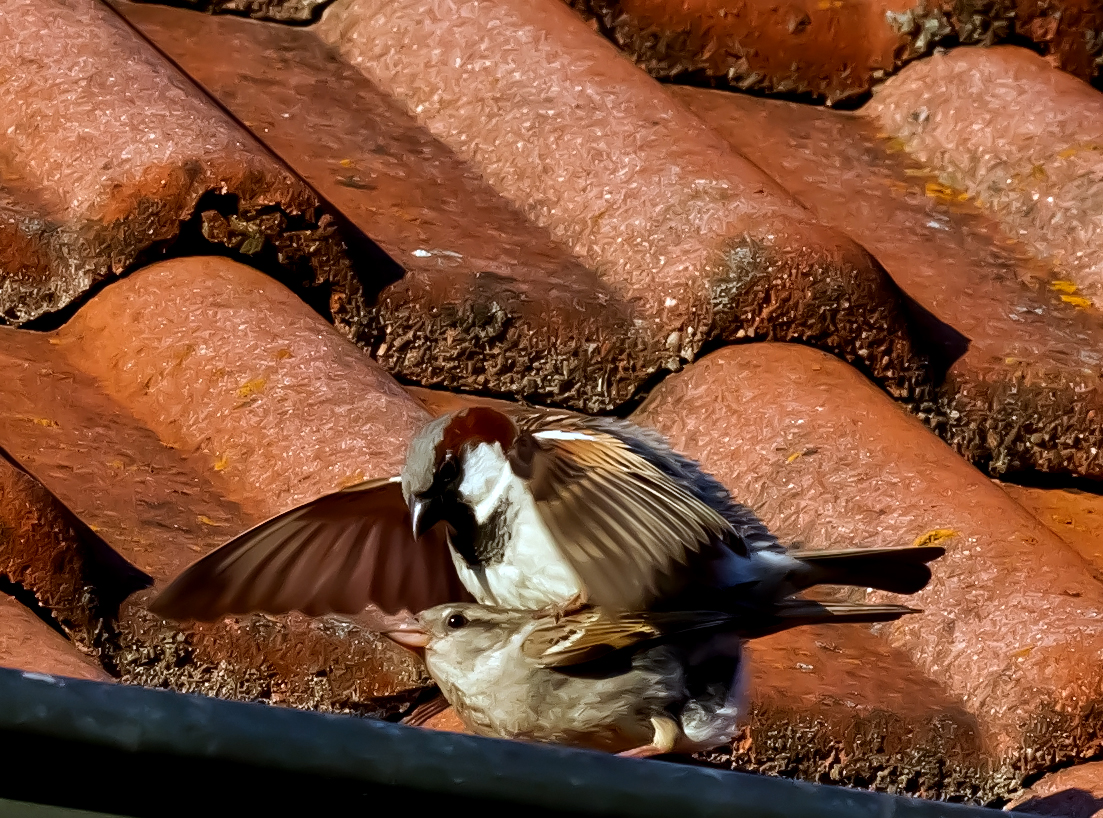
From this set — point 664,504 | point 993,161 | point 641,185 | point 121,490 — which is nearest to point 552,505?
point 664,504

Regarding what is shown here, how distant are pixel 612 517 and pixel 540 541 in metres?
0.10

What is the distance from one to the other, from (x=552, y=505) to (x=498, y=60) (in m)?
1.64

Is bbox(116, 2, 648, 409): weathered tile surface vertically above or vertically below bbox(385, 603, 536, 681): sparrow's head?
above

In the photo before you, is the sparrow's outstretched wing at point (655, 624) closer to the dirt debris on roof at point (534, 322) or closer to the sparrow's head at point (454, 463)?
the dirt debris on roof at point (534, 322)

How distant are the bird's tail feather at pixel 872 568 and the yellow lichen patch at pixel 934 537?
0.58 feet

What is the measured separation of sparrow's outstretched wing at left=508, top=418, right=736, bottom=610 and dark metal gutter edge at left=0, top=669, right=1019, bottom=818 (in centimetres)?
89

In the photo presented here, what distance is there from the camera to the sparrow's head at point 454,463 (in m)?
2.13

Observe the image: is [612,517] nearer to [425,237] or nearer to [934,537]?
[934,537]

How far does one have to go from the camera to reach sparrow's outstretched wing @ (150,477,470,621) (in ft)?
6.69

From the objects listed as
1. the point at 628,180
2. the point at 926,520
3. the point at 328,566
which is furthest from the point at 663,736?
the point at 628,180

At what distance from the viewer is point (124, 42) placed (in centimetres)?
314

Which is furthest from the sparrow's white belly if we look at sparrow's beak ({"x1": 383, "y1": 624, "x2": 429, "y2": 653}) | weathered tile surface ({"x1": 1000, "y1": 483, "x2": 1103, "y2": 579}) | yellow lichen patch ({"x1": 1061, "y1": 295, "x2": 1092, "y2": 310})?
yellow lichen patch ({"x1": 1061, "y1": 295, "x2": 1092, "y2": 310})

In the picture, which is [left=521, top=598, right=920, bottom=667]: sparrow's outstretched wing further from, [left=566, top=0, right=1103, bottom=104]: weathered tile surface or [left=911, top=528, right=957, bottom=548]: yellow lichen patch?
[left=566, top=0, right=1103, bottom=104]: weathered tile surface

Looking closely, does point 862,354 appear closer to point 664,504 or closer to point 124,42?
point 664,504
